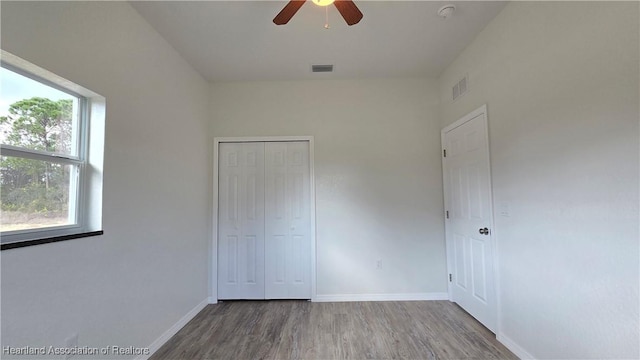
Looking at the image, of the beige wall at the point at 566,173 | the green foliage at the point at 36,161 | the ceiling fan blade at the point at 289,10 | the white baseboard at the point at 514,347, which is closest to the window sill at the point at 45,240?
the green foliage at the point at 36,161

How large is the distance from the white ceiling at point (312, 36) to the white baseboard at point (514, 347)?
2.69m

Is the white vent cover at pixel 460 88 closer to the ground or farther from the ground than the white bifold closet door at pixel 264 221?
farther from the ground

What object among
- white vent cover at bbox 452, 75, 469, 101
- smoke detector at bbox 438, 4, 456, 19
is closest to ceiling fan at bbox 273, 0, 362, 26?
smoke detector at bbox 438, 4, 456, 19

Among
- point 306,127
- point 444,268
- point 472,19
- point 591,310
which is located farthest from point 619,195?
point 306,127

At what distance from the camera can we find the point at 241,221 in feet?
11.3

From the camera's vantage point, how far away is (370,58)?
297 cm

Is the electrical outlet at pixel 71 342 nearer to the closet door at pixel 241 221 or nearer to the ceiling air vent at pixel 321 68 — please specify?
the closet door at pixel 241 221

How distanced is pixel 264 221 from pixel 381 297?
5.65 ft

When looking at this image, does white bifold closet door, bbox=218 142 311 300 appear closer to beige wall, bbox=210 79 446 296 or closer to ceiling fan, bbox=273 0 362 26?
beige wall, bbox=210 79 446 296

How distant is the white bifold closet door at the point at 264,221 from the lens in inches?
133

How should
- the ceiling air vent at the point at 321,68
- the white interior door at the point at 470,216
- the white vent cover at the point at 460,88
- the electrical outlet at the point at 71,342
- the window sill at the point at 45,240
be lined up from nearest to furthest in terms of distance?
1. the window sill at the point at 45,240
2. the electrical outlet at the point at 71,342
3. the white interior door at the point at 470,216
4. the white vent cover at the point at 460,88
5. the ceiling air vent at the point at 321,68

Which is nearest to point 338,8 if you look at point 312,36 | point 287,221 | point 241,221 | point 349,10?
point 349,10

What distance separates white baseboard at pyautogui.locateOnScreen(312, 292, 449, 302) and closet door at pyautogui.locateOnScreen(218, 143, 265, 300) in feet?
2.68

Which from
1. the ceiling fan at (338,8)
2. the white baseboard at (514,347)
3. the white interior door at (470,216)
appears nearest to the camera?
the ceiling fan at (338,8)
